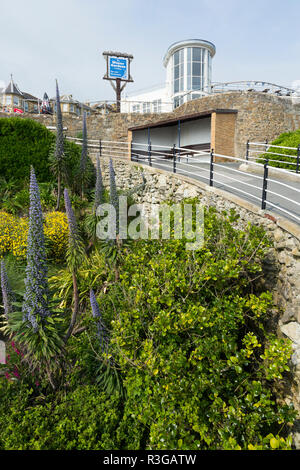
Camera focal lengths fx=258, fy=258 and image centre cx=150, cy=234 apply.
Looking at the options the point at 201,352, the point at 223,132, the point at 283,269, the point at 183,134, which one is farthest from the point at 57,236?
the point at 183,134

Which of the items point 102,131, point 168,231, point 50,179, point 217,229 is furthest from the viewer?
point 102,131

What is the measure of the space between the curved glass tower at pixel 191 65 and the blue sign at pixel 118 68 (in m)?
5.63

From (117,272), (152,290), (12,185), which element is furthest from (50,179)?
(152,290)

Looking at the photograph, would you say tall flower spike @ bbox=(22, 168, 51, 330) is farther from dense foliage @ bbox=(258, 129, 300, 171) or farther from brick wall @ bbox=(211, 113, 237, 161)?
brick wall @ bbox=(211, 113, 237, 161)

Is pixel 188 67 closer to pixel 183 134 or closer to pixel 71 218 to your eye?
pixel 183 134

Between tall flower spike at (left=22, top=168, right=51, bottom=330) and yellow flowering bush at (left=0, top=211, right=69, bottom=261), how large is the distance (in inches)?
178

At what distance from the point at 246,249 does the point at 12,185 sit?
11.0 metres

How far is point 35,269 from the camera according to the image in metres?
3.90

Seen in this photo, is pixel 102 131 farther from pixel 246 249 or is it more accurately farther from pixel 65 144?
pixel 246 249

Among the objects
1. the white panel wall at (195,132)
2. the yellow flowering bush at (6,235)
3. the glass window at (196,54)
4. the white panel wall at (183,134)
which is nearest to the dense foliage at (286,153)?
the white panel wall at (195,132)

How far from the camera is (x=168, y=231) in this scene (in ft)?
16.3

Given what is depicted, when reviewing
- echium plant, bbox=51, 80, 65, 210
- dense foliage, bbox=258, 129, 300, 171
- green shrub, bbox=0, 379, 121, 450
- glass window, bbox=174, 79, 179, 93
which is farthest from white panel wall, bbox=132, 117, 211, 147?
green shrub, bbox=0, 379, 121, 450

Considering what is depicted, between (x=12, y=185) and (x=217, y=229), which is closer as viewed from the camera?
(x=217, y=229)

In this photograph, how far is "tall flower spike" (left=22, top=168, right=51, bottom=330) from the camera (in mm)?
3771
